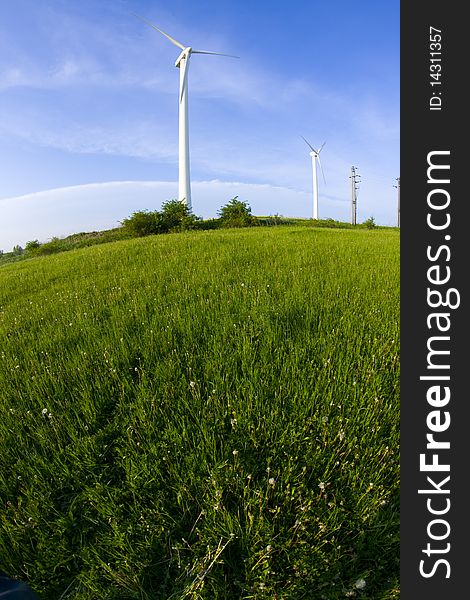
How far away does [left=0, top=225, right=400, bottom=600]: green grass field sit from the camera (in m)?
1.91

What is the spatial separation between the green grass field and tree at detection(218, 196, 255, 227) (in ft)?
94.8

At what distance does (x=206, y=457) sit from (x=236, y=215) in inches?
1303

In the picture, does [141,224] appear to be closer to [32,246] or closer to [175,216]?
[175,216]

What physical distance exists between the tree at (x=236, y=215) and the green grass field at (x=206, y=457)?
94.8 feet

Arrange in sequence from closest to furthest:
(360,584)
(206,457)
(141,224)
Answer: (360,584), (206,457), (141,224)

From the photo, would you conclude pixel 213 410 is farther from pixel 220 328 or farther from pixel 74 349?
pixel 74 349

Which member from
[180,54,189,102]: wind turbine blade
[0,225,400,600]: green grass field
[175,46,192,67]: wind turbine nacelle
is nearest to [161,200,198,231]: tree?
[180,54,189,102]: wind turbine blade

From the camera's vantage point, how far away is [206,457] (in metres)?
2.42

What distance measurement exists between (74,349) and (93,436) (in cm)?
185

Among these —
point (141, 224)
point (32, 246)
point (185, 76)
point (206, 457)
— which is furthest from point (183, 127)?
point (206, 457)

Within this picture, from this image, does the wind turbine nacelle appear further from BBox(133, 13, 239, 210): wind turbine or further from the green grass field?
the green grass field

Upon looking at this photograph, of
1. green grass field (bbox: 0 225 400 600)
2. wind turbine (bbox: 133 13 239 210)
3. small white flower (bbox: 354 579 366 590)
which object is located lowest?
small white flower (bbox: 354 579 366 590)

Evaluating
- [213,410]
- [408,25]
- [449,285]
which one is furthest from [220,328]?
[408,25]

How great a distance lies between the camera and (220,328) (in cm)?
425
